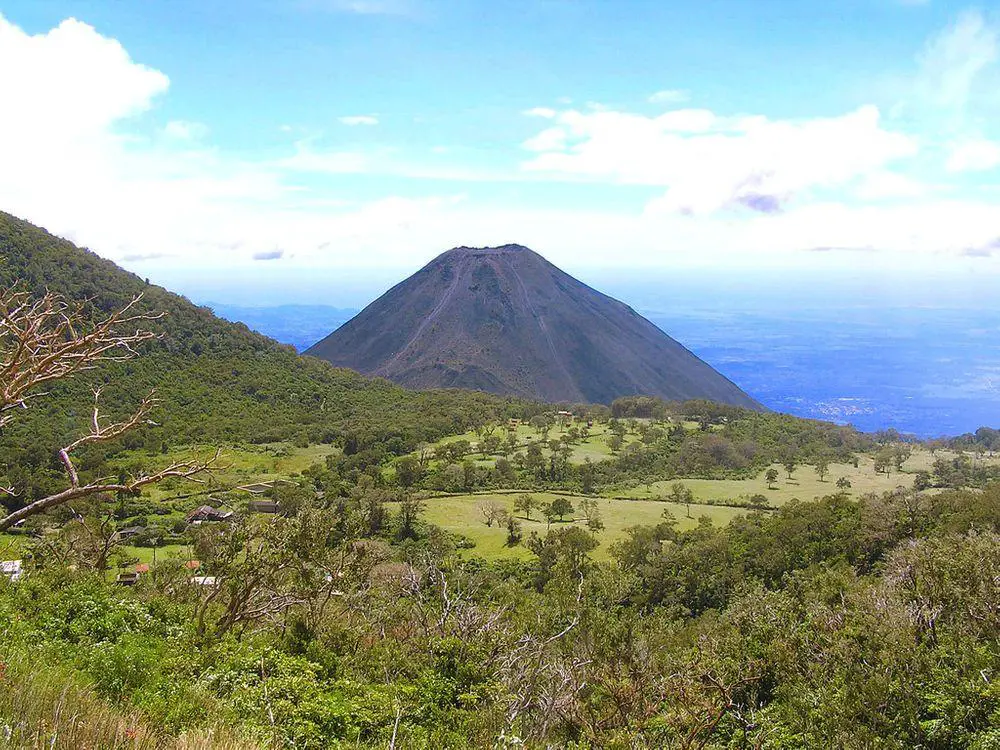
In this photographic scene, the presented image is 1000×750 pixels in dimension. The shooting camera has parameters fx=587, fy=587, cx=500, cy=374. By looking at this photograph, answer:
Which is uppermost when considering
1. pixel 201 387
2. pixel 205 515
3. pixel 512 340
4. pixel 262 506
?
pixel 512 340

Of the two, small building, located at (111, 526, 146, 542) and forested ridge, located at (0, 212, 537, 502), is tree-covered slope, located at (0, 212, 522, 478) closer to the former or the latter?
forested ridge, located at (0, 212, 537, 502)

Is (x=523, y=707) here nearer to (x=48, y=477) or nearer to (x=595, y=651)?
(x=595, y=651)

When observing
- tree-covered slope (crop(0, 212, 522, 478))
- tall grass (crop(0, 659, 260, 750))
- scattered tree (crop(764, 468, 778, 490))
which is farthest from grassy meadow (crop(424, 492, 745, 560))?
tall grass (crop(0, 659, 260, 750))

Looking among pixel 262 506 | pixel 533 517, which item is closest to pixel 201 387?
pixel 262 506

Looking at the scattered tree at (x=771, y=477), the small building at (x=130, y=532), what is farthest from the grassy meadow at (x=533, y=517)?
the small building at (x=130, y=532)

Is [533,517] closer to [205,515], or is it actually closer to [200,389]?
[205,515]

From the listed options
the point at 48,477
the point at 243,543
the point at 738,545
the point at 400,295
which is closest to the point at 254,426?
the point at 48,477
